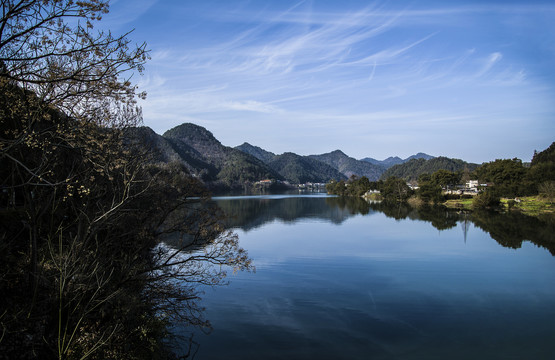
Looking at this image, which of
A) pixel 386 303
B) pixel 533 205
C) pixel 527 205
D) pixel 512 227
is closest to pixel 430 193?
pixel 527 205

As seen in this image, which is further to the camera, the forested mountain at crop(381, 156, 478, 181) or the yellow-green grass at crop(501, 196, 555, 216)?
the forested mountain at crop(381, 156, 478, 181)

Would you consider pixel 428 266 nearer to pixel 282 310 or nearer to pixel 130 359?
pixel 282 310

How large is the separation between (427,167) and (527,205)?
12440cm

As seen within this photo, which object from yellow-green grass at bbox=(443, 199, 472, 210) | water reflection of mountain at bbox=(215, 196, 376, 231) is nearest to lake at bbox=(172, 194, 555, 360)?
water reflection of mountain at bbox=(215, 196, 376, 231)

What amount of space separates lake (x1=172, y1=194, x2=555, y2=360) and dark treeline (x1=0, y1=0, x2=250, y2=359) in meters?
2.18

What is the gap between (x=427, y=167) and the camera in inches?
6708

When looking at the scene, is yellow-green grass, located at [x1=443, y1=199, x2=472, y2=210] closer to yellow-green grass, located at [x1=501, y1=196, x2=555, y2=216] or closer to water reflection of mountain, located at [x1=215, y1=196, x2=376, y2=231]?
yellow-green grass, located at [x1=501, y1=196, x2=555, y2=216]

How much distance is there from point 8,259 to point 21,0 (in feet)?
21.2

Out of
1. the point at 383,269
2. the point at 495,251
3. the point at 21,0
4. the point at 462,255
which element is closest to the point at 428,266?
the point at 383,269

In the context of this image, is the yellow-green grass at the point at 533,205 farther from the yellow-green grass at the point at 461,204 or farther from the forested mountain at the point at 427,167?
the forested mountain at the point at 427,167

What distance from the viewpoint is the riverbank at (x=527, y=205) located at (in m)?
46.7

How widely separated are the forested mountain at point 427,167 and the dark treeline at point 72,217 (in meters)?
156

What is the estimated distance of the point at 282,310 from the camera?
13305mm

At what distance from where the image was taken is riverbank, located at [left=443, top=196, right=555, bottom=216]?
46747mm
